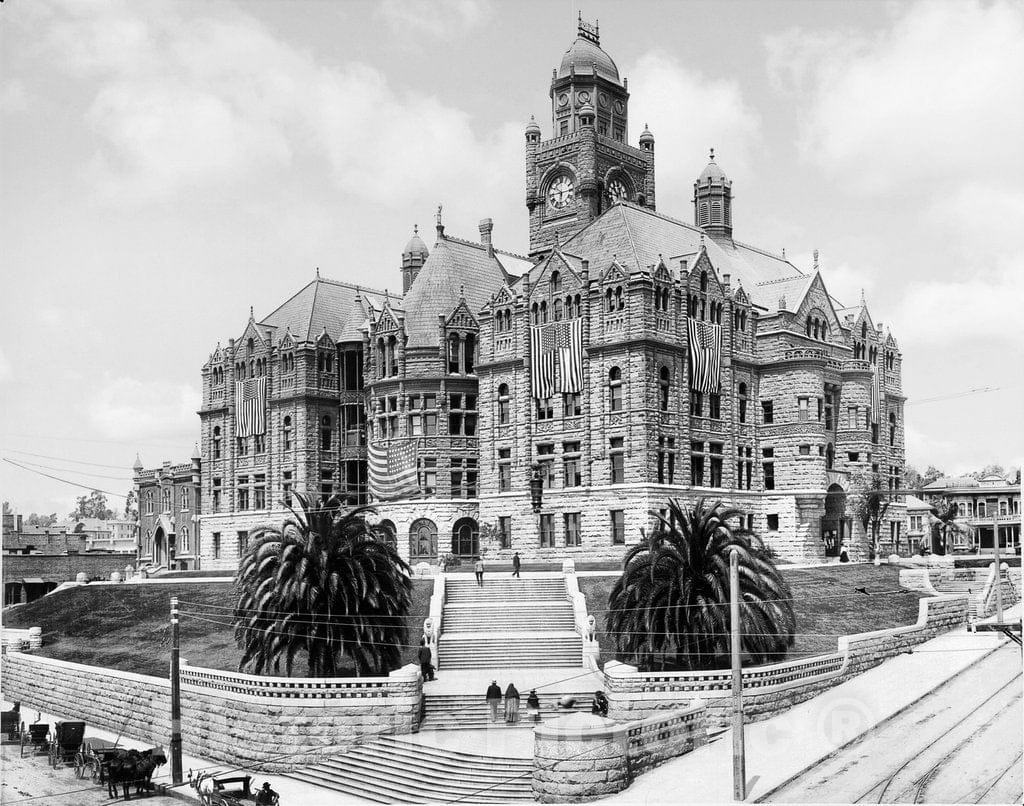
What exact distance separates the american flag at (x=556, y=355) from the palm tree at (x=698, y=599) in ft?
102

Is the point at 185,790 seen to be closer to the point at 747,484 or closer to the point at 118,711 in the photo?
the point at 118,711

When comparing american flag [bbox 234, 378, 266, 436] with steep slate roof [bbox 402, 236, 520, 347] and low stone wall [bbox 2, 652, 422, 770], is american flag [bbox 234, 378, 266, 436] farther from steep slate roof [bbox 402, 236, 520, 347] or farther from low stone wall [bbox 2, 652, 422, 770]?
low stone wall [bbox 2, 652, 422, 770]

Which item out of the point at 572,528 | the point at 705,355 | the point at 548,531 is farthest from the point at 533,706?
the point at 705,355

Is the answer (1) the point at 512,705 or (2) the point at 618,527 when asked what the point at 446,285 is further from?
(1) the point at 512,705

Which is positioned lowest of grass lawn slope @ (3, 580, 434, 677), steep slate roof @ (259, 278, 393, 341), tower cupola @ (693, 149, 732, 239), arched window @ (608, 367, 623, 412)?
grass lawn slope @ (3, 580, 434, 677)

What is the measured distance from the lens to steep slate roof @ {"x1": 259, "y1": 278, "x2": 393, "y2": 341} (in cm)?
9619

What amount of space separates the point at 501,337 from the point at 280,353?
20.5 meters

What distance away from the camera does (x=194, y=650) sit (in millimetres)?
58125

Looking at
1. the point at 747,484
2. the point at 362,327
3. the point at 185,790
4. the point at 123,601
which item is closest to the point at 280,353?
the point at 362,327

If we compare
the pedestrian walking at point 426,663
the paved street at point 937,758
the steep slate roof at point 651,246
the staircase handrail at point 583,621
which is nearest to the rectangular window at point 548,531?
the staircase handrail at point 583,621

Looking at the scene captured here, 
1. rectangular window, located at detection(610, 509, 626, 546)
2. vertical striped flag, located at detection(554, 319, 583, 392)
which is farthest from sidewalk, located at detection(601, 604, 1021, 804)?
vertical striped flag, located at detection(554, 319, 583, 392)

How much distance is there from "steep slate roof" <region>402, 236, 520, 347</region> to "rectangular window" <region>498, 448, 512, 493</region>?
10.3m

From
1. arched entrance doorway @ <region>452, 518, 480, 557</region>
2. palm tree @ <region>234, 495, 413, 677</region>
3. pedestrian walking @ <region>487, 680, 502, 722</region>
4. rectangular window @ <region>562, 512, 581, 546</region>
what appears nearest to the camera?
pedestrian walking @ <region>487, 680, 502, 722</region>

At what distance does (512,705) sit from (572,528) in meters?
33.4
